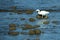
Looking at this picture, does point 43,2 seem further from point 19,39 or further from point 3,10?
point 19,39

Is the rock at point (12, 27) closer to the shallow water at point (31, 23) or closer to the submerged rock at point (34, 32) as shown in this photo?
the shallow water at point (31, 23)

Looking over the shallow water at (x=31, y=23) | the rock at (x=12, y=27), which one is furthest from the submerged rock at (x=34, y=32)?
the rock at (x=12, y=27)

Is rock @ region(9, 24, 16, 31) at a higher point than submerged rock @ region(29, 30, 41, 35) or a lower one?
higher

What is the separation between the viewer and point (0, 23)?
2635mm

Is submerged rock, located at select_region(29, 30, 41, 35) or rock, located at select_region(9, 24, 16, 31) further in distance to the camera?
rock, located at select_region(9, 24, 16, 31)

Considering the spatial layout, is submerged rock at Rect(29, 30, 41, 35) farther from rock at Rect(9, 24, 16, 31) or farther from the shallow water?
rock at Rect(9, 24, 16, 31)

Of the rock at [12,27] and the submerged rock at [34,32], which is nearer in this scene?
the submerged rock at [34,32]

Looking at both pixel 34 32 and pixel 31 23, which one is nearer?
pixel 34 32

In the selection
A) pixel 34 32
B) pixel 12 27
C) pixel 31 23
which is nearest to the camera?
pixel 34 32

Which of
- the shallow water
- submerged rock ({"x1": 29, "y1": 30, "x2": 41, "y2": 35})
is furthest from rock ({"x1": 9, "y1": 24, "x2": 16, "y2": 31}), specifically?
submerged rock ({"x1": 29, "y1": 30, "x2": 41, "y2": 35})

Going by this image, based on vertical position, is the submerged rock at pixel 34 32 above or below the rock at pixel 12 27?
below

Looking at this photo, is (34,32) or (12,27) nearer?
(34,32)

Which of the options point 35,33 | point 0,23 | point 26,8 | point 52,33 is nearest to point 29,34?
point 35,33

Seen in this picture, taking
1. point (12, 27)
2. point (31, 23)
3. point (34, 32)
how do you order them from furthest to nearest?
point (31, 23)
point (12, 27)
point (34, 32)
